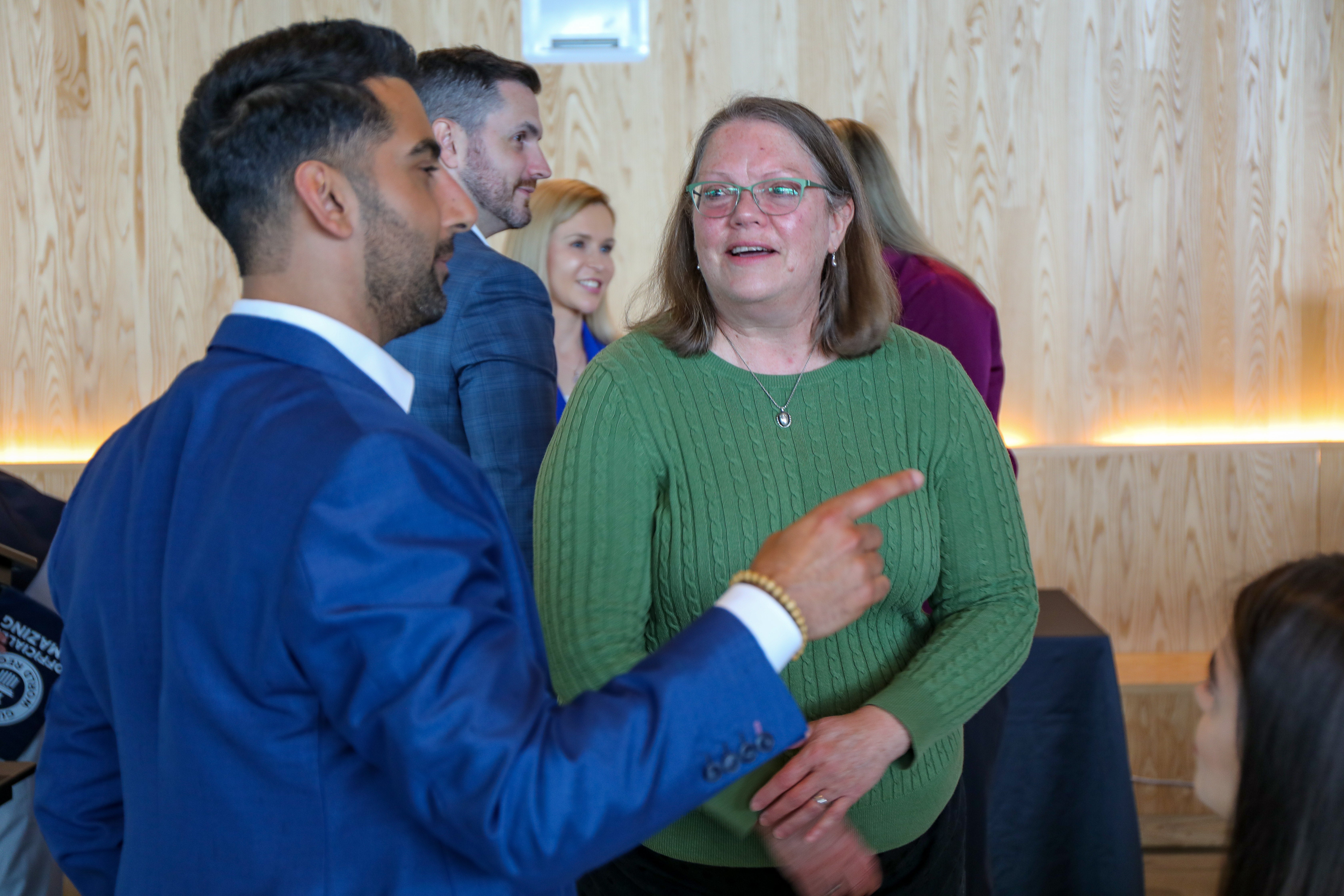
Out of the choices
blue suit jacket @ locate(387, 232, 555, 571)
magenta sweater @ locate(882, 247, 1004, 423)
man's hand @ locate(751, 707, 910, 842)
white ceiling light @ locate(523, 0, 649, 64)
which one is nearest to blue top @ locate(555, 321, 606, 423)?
white ceiling light @ locate(523, 0, 649, 64)

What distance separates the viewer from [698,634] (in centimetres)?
79

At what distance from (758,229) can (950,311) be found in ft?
2.88

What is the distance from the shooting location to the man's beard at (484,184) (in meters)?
2.06

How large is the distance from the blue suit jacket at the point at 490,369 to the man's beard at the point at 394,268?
2.69 ft

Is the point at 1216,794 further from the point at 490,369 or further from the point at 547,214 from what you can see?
the point at 547,214

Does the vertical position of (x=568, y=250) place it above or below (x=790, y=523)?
above

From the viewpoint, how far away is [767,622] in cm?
80

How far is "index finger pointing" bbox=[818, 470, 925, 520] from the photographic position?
0.88 meters

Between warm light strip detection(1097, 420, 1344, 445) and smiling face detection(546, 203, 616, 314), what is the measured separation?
1.87 m

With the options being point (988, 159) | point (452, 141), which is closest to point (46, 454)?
point (452, 141)

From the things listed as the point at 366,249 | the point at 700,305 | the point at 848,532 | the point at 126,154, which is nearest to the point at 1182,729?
the point at 700,305

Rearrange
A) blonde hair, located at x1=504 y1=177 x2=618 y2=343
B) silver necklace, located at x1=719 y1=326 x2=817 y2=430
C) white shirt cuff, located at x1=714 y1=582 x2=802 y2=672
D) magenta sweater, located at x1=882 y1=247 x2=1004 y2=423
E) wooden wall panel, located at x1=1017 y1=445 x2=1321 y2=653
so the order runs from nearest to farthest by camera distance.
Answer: white shirt cuff, located at x1=714 y1=582 x2=802 y2=672
silver necklace, located at x1=719 y1=326 x2=817 y2=430
magenta sweater, located at x1=882 y1=247 x2=1004 y2=423
blonde hair, located at x1=504 y1=177 x2=618 y2=343
wooden wall panel, located at x1=1017 y1=445 x2=1321 y2=653

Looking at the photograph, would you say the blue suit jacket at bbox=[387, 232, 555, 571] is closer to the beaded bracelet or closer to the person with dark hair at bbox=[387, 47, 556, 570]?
the person with dark hair at bbox=[387, 47, 556, 570]

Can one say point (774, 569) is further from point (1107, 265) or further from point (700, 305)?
point (1107, 265)
